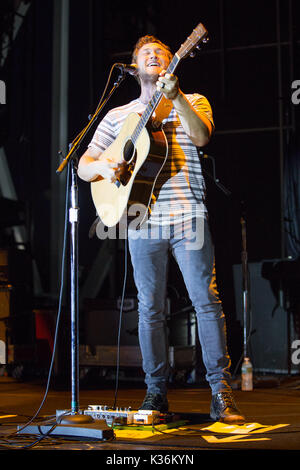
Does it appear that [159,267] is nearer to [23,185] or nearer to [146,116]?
[146,116]

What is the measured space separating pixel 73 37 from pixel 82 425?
6088 mm

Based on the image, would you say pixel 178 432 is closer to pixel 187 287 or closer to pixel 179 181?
pixel 187 287

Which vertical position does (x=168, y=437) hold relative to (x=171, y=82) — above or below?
below

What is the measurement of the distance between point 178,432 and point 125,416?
26cm

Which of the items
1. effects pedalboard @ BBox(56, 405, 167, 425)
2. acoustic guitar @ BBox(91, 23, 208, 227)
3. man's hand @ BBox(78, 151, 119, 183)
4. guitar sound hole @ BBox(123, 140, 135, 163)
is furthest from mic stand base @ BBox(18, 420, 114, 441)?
guitar sound hole @ BBox(123, 140, 135, 163)

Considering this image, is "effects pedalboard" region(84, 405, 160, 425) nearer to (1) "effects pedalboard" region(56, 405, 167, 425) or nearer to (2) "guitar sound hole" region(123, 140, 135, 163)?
(1) "effects pedalboard" region(56, 405, 167, 425)

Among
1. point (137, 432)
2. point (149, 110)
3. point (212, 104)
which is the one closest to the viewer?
point (137, 432)

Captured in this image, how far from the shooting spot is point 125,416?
2.71 m

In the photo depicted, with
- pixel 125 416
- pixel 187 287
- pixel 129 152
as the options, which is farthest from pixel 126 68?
pixel 125 416

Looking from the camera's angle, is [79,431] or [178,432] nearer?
[79,431]

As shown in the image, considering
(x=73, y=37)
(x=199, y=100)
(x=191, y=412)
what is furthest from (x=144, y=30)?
(x=191, y=412)

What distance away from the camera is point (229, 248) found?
6379 mm

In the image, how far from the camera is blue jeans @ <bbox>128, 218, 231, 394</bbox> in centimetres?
286

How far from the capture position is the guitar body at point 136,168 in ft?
9.41
